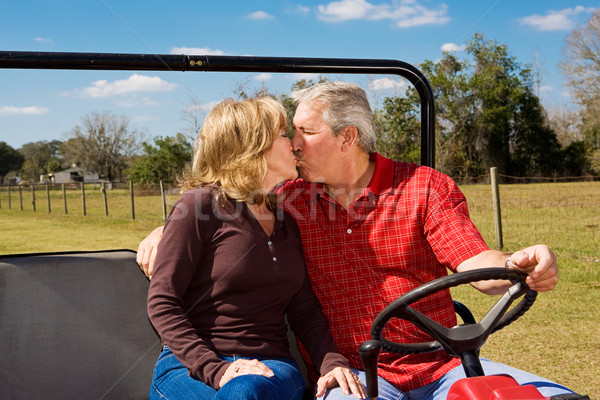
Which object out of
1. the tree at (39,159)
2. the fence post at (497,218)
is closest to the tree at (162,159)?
the fence post at (497,218)

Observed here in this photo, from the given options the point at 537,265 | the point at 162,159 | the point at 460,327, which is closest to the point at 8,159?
the point at 162,159

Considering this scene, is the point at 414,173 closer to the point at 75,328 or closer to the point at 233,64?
the point at 233,64

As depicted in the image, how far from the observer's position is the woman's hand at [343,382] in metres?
1.67

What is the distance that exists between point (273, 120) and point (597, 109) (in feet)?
117

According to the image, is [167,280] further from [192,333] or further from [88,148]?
[88,148]

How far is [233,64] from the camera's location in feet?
6.58

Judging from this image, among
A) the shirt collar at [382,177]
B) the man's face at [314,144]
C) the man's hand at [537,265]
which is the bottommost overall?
the man's hand at [537,265]

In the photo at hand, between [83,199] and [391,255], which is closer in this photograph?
[391,255]

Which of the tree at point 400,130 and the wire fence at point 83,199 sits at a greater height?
the tree at point 400,130

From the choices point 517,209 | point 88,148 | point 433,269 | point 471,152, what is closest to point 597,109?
point 471,152

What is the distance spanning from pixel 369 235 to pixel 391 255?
106 mm

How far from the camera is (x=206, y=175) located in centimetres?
195

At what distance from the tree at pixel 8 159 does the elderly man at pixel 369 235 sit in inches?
3562

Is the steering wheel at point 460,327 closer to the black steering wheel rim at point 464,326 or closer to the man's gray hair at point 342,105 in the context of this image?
the black steering wheel rim at point 464,326
